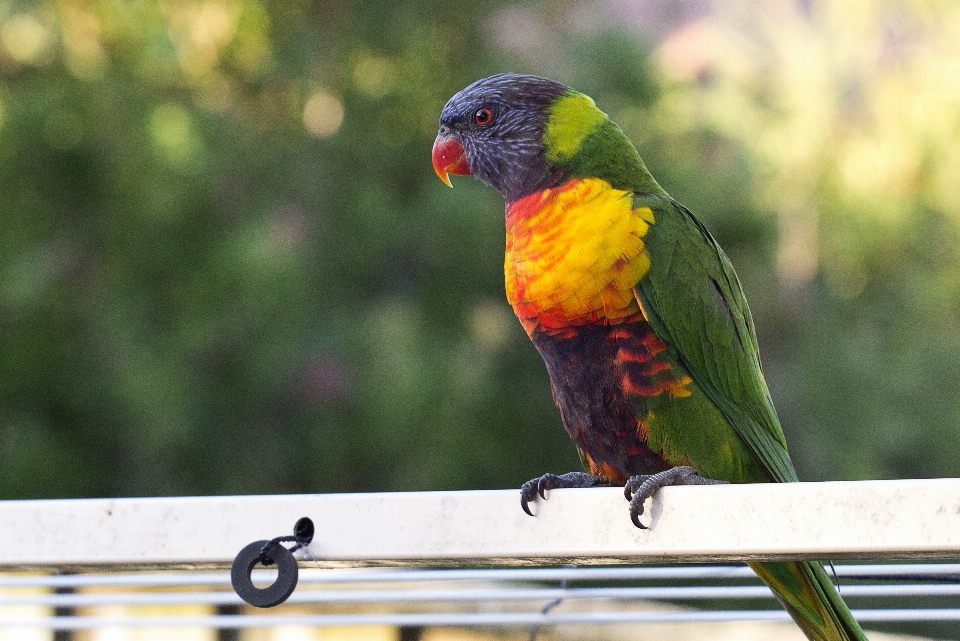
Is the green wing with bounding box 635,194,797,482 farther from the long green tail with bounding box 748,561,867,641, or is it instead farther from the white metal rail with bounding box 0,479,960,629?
the white metal rail with bounding box 0,479,960,629

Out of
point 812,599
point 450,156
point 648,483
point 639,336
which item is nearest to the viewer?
point 648,483

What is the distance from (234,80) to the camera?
441 centimetres

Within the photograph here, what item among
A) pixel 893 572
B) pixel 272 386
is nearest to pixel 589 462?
pixel 893 572

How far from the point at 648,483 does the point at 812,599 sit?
0.37 meters

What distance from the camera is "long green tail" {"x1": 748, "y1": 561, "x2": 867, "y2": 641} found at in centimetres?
123

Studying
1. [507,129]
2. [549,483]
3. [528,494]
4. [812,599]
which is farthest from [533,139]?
[812,599]

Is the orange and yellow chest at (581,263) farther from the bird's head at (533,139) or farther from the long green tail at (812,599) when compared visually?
the long green tail at (812,599)

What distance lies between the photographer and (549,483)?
129 cm

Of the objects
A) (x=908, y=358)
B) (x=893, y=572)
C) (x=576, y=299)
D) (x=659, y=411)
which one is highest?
(x=908, y=358)

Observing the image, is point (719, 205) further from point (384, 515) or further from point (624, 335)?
point (384, 515)

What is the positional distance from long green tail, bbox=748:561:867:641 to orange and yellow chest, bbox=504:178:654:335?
16.0 inches

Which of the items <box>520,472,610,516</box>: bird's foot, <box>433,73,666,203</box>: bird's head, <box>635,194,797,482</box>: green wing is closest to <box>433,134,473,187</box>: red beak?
<box>433,73,666,203</box>: bird's head

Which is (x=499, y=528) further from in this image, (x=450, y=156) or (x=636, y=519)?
(x=450, y=156)

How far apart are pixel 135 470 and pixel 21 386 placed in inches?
24.5
